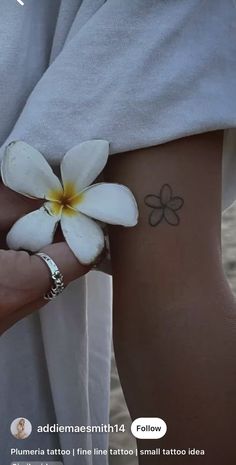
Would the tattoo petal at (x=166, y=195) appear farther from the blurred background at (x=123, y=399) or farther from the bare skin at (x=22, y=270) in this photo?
the blurred background at (x=123, y=399)

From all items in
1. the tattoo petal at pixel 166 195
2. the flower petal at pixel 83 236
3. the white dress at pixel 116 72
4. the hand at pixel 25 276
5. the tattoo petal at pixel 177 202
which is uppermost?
the white dress at pixel 116 72

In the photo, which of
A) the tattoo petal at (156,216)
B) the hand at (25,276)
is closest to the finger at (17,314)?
the hand at (25,276)

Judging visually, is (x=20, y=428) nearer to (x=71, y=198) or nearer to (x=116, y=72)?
(x=71, y=198)

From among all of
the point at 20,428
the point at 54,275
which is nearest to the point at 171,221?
the point at 54,275

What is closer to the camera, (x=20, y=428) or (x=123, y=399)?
(x=20, y=428)

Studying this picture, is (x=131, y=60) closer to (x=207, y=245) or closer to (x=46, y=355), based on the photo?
(x=207, y=245)

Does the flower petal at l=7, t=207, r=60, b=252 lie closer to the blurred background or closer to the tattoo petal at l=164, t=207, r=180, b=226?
the tattoo petal at l=164, t=207, r=180, b=226

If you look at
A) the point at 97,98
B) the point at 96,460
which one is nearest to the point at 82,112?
the point at 97,98
